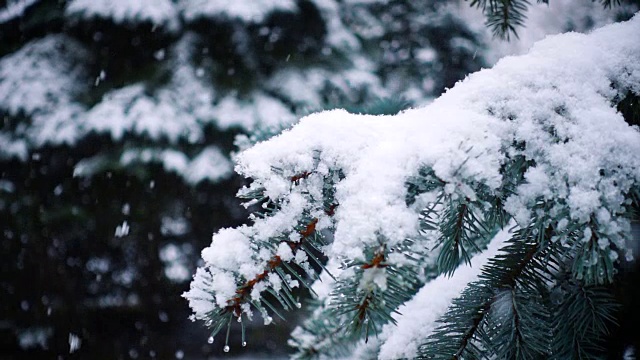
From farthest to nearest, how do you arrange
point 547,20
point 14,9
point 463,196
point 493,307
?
point 547,20 → point 14,9 → point 493,307 → point 463,196

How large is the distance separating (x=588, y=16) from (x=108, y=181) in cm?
679

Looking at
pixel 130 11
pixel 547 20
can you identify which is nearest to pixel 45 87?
pixel 130 11

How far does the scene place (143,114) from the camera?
13.5 feet

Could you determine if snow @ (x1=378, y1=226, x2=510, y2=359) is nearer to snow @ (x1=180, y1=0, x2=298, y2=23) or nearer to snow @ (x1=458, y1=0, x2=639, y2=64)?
snow @ (x1=180, y1=0, x2=298, y2=23)

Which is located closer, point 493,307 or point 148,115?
point 493,307

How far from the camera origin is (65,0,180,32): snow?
4.34 m

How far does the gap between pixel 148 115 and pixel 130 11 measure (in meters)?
1.27

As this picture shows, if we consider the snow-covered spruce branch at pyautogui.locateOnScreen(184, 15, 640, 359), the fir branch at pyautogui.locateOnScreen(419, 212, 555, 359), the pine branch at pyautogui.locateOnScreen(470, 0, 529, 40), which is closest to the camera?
the snow-covered spruce branch at pyautogui.locateOnScreen(184, 15, 640, 359)

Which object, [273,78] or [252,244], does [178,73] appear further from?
[252,244]

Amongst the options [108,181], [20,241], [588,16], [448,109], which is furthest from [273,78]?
[588,16]

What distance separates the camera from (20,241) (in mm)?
4711

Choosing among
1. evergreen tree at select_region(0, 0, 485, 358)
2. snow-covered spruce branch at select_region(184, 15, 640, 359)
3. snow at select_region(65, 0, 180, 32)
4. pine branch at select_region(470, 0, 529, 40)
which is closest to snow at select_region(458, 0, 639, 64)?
evergreen tree at select_region(0, 0, 485, 358)

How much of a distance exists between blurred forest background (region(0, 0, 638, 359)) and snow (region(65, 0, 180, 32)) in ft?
0.06

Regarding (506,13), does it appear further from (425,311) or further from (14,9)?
(14,9)
